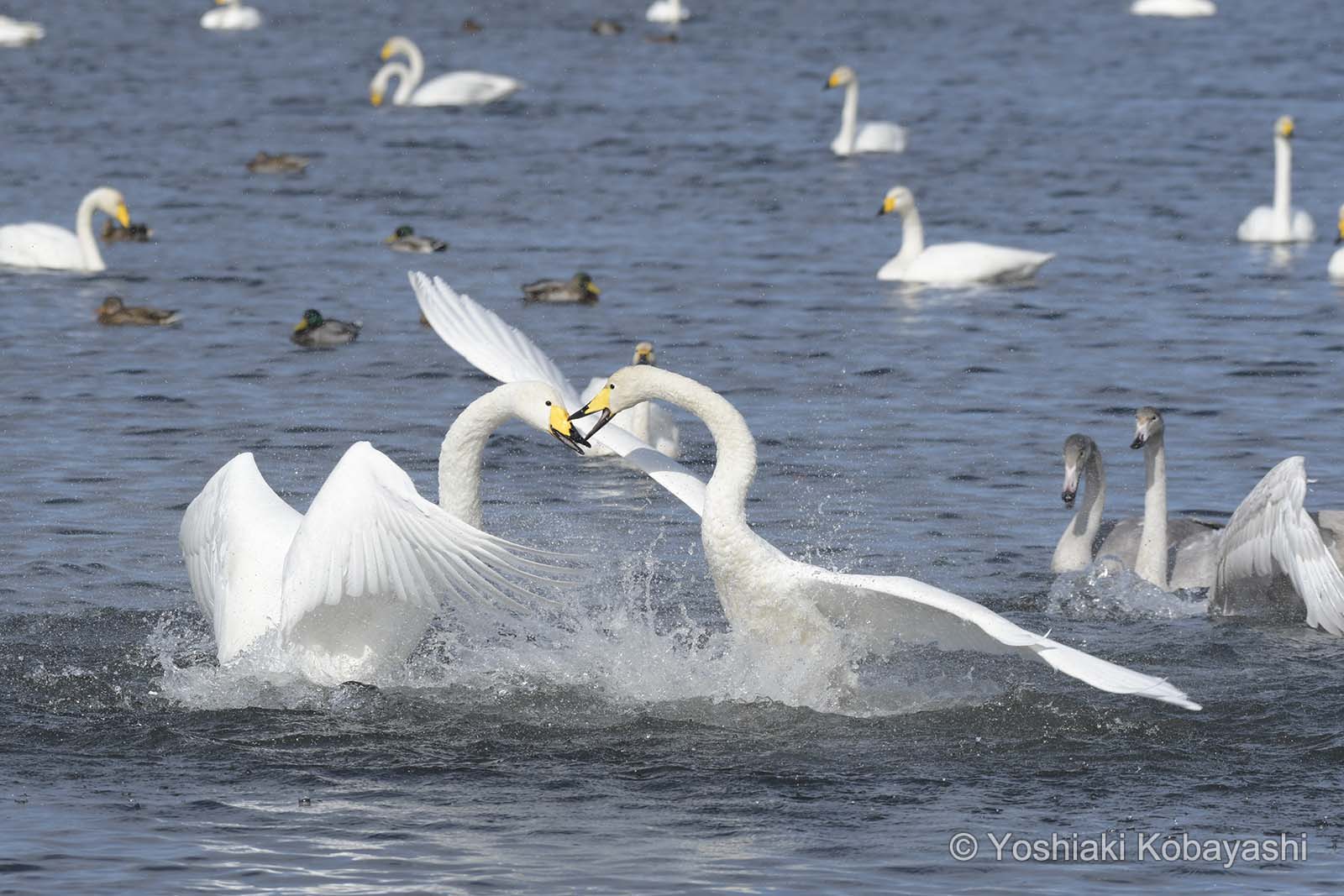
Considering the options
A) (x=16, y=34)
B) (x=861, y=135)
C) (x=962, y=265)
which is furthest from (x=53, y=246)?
(x=16, y=34)

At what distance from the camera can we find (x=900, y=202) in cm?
1986

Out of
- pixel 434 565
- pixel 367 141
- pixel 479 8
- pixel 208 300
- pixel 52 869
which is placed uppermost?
pixel 479 8

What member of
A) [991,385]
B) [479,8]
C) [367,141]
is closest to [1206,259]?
[991,385]

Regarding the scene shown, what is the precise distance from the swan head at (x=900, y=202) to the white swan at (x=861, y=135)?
16.9ft

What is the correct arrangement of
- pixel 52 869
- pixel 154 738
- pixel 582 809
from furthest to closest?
pixel 154 738, pixel 582 809, pixel 52 869

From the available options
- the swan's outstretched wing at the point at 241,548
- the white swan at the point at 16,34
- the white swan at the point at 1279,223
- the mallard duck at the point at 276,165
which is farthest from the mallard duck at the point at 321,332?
the white swan at the point at 16,34

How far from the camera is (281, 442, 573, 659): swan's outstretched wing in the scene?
7.59 meters

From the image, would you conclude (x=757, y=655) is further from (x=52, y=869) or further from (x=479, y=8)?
(x=479, y=8)

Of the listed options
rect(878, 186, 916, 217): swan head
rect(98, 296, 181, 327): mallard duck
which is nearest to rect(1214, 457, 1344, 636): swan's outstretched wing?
rect(98, 296, 181, 327): mallard duck

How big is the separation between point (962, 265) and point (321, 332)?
5457 mm

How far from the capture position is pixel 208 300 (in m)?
18.0

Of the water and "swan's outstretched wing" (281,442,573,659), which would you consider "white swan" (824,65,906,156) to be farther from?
"swan's outstretched wing" (281,442,573,659)

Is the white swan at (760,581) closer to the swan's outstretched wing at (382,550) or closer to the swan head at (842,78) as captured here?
the swan's outstretched wing at (382,550)

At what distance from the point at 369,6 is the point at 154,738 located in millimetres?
39696
